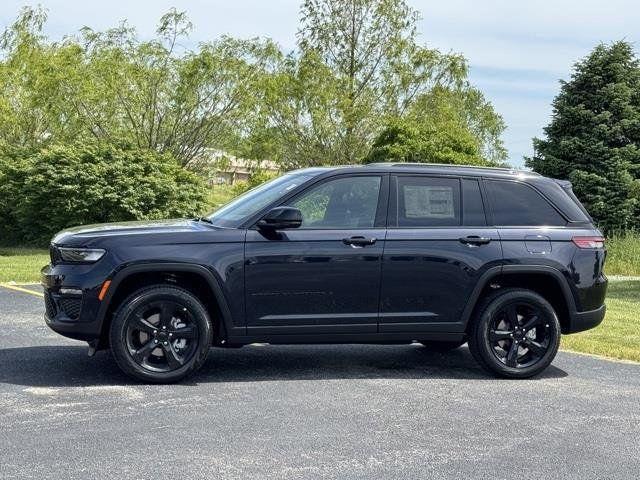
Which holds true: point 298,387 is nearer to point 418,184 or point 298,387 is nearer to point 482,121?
point 418,184

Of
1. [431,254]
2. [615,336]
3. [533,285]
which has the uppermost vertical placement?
[431,254]

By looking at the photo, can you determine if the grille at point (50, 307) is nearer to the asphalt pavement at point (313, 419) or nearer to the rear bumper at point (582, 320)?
the asphalt pavement at point (313, 419)

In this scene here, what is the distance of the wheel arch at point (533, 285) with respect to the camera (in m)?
7.49

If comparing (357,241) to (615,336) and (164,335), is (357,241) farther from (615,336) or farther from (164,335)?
(615,336)

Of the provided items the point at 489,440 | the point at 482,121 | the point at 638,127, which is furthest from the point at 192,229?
the point at 482,121

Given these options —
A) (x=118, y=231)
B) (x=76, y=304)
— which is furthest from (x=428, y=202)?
(x=76, y=304)

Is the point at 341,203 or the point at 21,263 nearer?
the point at 341,203

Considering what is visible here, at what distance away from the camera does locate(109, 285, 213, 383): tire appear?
22.5 feet

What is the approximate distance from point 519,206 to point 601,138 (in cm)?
2379

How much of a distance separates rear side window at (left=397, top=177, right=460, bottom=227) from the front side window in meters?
0.23

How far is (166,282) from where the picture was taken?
280 inches

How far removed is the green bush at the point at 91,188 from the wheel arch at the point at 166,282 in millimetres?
14909

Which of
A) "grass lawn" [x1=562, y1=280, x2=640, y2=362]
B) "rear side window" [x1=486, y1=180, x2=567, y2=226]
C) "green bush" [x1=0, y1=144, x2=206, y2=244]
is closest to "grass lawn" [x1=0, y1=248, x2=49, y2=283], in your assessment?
"green bush" [x1=0, y1=144, x2=206, y2=244]

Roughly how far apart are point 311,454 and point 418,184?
10.0 ft
